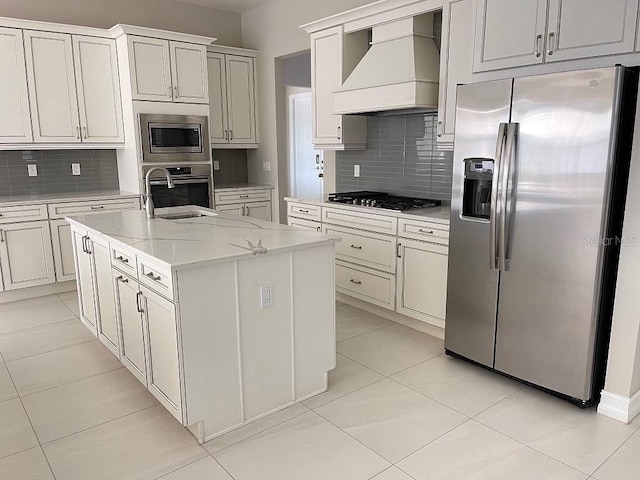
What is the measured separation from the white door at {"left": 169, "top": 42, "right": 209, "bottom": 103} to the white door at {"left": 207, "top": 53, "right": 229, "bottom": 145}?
0.32 m

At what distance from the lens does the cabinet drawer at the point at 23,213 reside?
164 inches

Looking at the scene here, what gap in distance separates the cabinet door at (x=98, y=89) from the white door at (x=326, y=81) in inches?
78.7

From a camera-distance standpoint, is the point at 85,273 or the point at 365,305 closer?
the point at 85,273

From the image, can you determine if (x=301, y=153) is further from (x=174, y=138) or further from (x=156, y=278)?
(x=156, y=278)

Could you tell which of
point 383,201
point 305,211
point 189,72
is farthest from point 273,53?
point 383,201

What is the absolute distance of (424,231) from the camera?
3342 mm

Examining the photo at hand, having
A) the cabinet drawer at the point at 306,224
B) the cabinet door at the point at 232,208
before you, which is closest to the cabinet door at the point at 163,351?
the cabinet drawer at the point at 306,224

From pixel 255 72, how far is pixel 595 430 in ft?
16.4

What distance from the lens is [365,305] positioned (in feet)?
13.4

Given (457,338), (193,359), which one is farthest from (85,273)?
(457,338)

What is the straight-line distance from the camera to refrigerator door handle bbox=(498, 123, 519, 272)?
2484 millimetres

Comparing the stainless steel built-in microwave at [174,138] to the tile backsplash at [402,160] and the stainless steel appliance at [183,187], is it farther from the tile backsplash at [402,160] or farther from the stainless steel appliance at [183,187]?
the tile backsplash at [402,160]

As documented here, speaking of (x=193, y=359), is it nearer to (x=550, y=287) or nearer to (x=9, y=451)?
(x=9, y=451)

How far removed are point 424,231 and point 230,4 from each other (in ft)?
12.8
